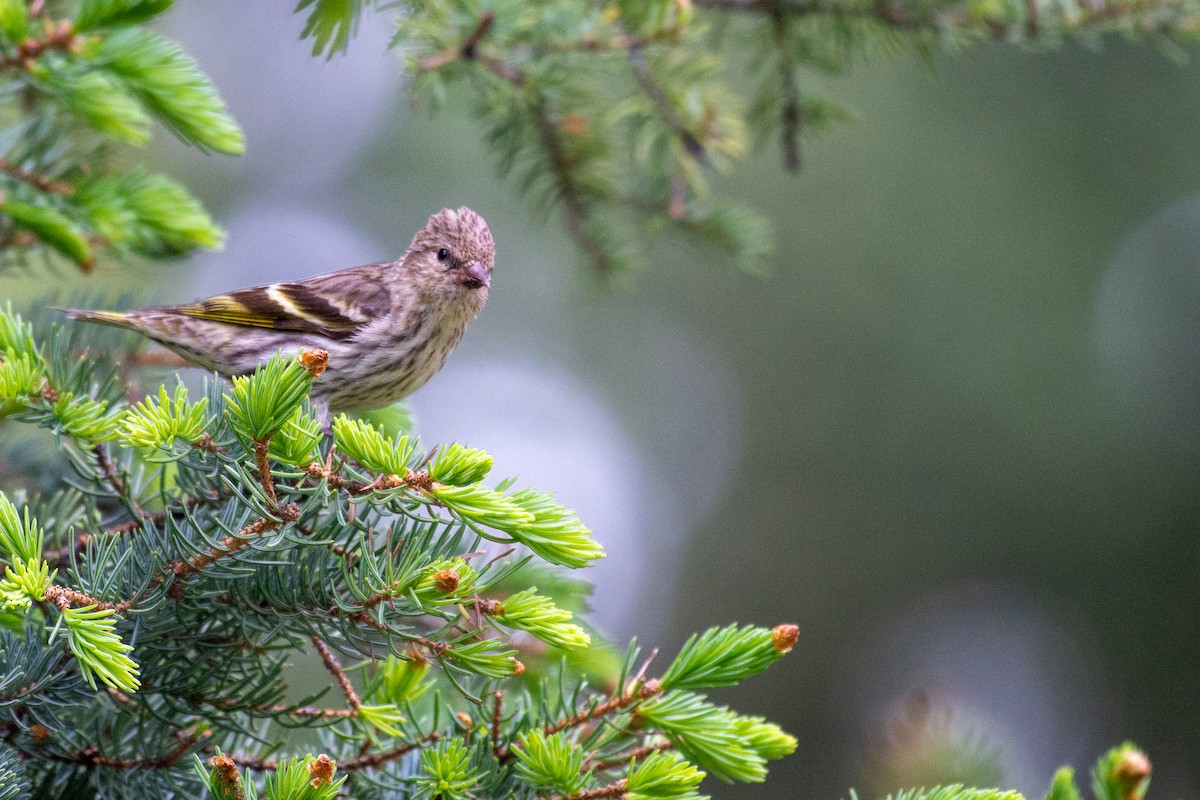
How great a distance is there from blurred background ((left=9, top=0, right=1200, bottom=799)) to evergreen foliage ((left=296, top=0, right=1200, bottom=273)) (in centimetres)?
190

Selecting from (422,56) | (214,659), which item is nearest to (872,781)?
(214,659)

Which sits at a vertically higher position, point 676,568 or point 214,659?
point 214,659

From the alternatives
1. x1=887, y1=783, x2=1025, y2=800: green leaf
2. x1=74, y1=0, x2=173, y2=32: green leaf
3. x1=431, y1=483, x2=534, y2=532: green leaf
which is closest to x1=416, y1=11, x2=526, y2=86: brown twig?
x1=74, y1=0, x2=173, y2=32: green leaf

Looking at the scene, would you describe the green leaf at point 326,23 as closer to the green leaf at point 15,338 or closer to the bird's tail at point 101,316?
the green leaf at point 15,338

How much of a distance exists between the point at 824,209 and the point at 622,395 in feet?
7.24

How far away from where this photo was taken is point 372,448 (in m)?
1.45

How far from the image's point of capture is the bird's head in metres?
3.19

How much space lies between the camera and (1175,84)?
5.74m

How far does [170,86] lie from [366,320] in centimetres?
130

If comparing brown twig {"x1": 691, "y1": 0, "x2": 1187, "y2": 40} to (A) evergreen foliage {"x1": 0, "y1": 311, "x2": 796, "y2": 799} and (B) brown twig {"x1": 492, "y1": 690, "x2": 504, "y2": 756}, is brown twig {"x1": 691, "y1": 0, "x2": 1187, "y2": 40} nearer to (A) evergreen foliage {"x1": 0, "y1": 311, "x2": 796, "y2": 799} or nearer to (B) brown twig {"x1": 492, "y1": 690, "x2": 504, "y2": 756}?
(A) evergreen foliage {"x1": 0, "y1": 311, "x2": 796, "y2": 799}

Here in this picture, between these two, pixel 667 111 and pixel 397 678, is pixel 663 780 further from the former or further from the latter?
pixel 667 111

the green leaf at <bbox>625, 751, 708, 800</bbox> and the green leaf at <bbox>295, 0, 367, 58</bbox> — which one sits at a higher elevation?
the green leaf at <bbox>295, 0, 367, 58</bbox>

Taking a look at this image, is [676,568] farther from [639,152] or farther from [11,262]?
[11,262]

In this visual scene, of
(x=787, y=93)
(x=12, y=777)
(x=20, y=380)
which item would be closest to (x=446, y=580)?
(x=12, y=777)
